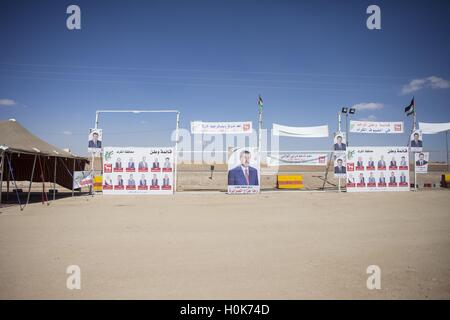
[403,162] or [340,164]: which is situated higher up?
[403,162]

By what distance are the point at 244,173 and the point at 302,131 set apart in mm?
5972

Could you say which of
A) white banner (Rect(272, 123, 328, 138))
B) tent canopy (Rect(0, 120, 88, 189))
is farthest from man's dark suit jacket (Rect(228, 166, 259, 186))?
tent canopy (Rect(0, 120, 88, 189))

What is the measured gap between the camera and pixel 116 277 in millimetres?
4090

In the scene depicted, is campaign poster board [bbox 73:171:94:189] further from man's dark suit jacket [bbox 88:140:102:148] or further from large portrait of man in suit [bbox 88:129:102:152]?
man's dark suit jacket [bbox 88:140:102:148]

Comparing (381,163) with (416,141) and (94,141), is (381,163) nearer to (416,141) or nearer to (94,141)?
(416,141)

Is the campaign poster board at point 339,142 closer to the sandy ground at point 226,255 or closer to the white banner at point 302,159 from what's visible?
the white banner at point 302,159

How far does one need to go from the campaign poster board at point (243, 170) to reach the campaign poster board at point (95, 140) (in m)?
7.92

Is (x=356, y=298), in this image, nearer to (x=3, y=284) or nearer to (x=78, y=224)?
(x=3, y=284)

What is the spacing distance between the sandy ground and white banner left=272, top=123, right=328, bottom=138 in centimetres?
1037

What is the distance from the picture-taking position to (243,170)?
53.4ft

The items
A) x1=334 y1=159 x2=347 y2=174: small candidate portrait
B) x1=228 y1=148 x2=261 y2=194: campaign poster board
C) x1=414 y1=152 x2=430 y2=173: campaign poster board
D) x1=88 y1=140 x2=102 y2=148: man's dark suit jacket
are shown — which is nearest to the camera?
x1=228 y1=148 x2=261 y2=194: campaign poster board

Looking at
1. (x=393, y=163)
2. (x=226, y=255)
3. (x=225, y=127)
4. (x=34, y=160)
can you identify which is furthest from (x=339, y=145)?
(x=34, y=160)

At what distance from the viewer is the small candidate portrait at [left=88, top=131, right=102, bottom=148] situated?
16330 millimetres
